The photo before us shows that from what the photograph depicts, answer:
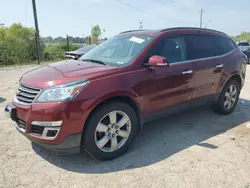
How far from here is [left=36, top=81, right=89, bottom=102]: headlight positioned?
254cm

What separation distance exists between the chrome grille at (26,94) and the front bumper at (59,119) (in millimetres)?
92

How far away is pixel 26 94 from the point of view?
110 inches

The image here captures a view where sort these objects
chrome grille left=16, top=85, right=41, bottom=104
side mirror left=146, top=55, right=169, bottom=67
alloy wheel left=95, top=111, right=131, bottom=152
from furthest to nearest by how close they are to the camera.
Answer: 1. side mirror left=146, top=55, right=169, bottom=67
2. alloy wheel left=95, top=111, right=131, bottom=152
3. chrome grille left=16, top=85, right=41, bottom=104

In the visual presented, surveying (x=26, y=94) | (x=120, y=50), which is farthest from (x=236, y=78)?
(x=26, y=94)

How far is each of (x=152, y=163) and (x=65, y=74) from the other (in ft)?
5.20

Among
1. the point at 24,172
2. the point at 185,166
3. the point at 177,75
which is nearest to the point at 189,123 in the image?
the point at 177,75

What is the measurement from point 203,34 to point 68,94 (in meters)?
2.89

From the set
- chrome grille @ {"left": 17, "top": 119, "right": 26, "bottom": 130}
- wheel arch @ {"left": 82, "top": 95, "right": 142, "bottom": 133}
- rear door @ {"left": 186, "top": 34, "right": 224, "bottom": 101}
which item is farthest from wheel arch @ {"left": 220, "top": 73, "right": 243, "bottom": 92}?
chrome grille @ {"left": 17, "top": 119, "right": 26, "bottom": 130}

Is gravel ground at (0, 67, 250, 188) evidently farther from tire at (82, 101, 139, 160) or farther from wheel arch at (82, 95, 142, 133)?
wheel arch at (82, 95, 142, 133)

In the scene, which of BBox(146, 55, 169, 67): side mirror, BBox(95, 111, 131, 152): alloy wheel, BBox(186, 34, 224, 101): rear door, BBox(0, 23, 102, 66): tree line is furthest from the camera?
BBox(0, 23, 102, 66): tree line

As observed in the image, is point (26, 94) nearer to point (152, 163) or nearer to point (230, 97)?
point (152, 163)

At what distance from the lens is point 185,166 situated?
112 inches

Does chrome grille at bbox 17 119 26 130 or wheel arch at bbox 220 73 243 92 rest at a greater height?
wheel arch at bbox 220 73 243 92

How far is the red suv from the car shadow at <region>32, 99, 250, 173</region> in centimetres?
19
